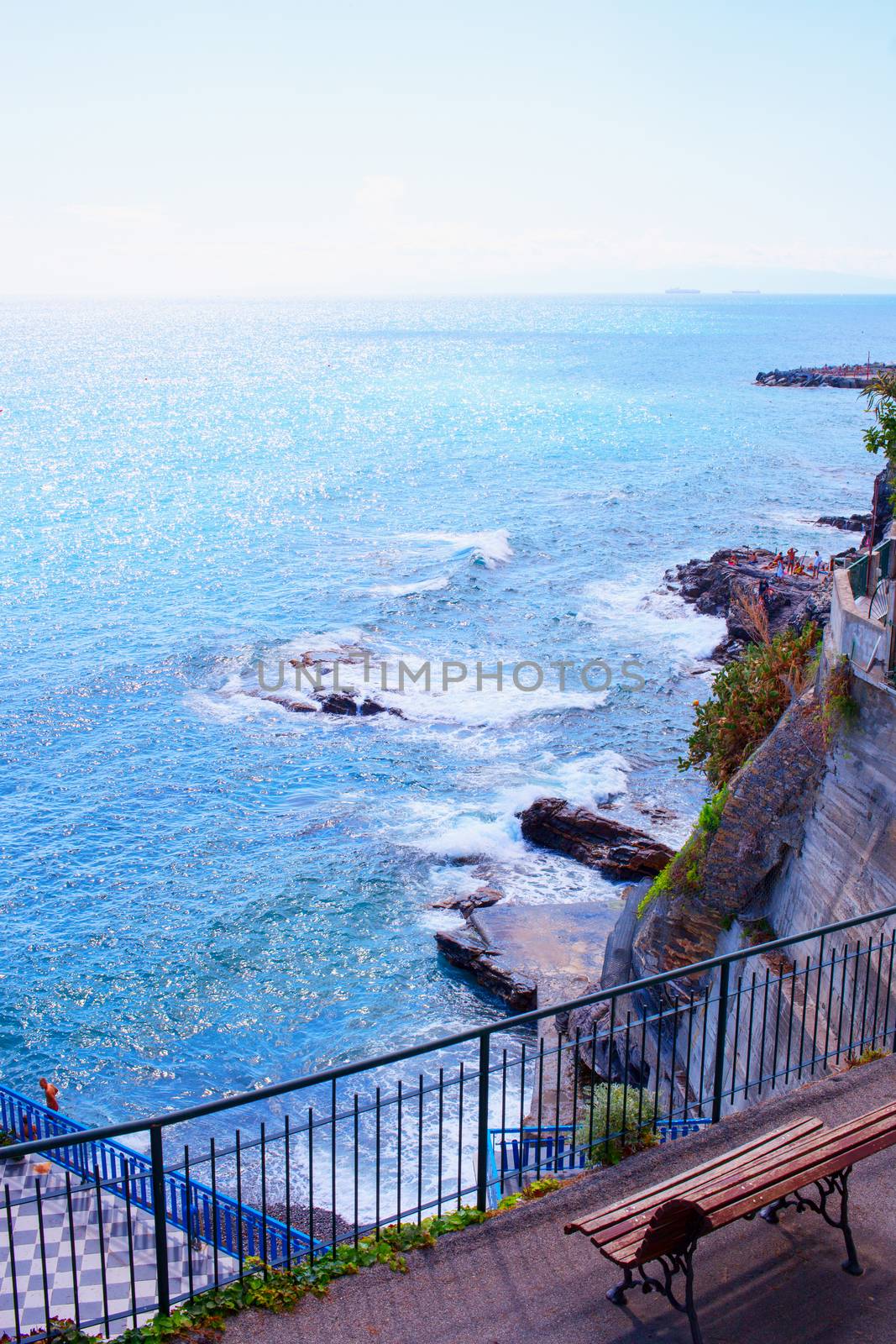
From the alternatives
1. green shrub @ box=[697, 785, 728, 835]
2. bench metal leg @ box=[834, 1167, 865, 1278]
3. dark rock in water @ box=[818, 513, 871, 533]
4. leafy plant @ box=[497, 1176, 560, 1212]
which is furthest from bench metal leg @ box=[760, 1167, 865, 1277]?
dark rock in water @ box=[818, 513, 871, 533]

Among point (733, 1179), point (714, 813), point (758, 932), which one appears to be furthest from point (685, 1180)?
point (714, 813)

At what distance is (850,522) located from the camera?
6462cm

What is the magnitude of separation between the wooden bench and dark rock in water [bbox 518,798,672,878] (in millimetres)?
21790

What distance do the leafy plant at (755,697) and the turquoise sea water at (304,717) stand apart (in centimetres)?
771

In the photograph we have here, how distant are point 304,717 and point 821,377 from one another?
110002 mm

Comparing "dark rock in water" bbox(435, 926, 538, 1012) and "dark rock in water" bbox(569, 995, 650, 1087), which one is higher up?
"dark rock in water" bbox(569, 995, 650, 1087)

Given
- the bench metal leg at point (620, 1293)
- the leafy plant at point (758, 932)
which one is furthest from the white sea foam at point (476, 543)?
the bench metal leg at point (620, 1293)

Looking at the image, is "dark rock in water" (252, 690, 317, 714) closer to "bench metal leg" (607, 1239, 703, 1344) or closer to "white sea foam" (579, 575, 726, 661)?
"white sea foam" (579, 575, 726, 661)

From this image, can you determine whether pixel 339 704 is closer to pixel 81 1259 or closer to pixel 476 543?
pixel 476 543

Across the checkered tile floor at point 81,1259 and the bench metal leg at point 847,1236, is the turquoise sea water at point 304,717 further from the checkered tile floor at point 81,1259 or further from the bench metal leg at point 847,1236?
the bench metal leg at point 847,1236

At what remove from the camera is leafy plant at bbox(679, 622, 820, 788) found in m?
19.1

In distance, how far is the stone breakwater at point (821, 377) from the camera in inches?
5118

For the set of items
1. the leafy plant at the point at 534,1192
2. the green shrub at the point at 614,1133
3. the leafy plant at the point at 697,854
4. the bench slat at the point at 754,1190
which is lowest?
the leafy plant at the point at 697,854

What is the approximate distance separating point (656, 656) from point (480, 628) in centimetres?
809
